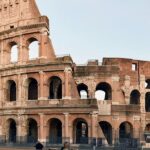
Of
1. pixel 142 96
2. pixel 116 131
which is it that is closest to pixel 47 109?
pixel 116 131

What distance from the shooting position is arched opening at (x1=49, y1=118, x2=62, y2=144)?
32469 mm

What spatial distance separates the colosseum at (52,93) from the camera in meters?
31.8

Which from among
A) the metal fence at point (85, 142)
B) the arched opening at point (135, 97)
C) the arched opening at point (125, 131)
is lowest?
the metal fence at point (85, 142)

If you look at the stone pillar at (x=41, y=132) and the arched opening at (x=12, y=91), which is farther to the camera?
the arched opening at (x=12, y=91)

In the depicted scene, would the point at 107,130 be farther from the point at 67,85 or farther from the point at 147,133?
the point at 67,85

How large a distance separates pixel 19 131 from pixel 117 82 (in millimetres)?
10440

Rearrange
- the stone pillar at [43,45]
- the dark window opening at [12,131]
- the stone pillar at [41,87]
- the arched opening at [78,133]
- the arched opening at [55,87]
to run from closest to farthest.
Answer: the stone pillar at [41,87], the arched opening at [78,133], the stone pillar at [43,45], the dark window opening at [12,131], the arched opening at [55,87]

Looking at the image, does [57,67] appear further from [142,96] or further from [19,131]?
[142,96]

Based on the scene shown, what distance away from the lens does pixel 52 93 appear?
3516cm

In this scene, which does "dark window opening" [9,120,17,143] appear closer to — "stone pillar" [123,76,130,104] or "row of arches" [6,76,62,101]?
"row of arches" [6,76,62,101]

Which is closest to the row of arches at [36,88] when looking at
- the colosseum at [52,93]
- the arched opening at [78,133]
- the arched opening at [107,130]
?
the colosseum at [52,93]

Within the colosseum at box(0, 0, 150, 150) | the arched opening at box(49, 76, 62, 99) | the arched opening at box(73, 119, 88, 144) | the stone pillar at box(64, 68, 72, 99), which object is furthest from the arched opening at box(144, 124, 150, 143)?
the stone pillar at box(64, 68, 72, 99)

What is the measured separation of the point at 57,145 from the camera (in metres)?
31.1

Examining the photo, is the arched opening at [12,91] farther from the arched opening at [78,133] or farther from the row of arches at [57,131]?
the arched opening at [78,133]
